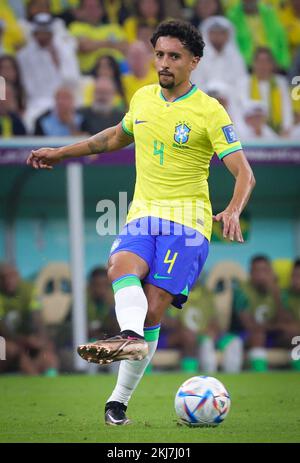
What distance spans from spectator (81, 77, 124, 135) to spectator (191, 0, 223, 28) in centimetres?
246

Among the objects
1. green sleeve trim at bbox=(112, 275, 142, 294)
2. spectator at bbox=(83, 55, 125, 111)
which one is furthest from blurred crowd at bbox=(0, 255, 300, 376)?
green sleeve trim at bbox=(112, 275, 142, 294)

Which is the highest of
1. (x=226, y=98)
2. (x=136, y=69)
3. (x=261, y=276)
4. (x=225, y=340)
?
(x=136, y=69)

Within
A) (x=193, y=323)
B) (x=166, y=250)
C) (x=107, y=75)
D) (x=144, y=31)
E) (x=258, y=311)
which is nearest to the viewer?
(x=166, y=250)

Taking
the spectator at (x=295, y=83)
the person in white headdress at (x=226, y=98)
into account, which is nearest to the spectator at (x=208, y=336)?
the person in white headdress at (x=226, y=98)

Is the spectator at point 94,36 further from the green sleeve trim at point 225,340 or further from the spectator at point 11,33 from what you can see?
the green sleeve trim at point 225,340

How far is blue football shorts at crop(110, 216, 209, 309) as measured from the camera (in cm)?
707

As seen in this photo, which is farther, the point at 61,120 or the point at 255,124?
the point at 255,124

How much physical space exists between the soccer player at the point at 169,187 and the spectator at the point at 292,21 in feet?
30.8

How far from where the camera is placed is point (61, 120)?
13750 millimetres

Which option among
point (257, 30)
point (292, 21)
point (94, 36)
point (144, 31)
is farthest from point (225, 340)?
point (292, 21)

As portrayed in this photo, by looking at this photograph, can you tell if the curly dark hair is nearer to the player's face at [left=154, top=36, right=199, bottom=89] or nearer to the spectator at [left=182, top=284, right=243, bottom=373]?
the player's face at [left=154, top=36, right=199, bottom=89]

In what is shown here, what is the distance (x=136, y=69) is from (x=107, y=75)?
0.53 m

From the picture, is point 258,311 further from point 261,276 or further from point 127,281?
point 127,281

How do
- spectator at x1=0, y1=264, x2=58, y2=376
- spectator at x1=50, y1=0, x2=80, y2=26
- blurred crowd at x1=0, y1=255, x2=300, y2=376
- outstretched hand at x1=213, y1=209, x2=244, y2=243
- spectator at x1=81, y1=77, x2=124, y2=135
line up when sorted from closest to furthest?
outstretched hand at x1=213, y1=209, x2=244, y2=243 < spectator at x1=0, y1=264, x2=58, y2=376 < blurred crowd at x1=0, y1=255, x2=300, y2=376 < spectator at x1=81, y1=77, x2=124, y2=135 < spectator at x1=50, y1=0, x2=80, y2=26
